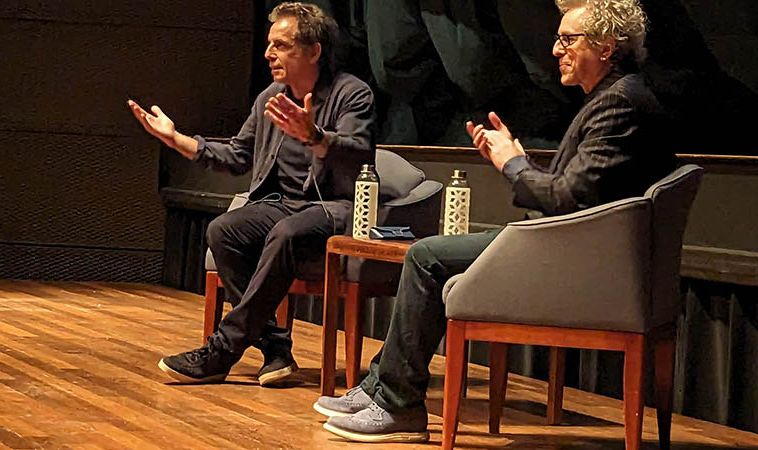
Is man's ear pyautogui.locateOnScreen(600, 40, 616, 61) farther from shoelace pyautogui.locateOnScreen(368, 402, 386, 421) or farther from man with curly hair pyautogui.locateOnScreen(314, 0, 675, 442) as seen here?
shoelace pyautogui.locateOnScreen(368, 402, 386, 421)

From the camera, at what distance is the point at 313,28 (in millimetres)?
4477

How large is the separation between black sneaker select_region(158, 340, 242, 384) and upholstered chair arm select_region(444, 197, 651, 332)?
1.23 metres

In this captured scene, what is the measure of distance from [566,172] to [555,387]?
0.92 m

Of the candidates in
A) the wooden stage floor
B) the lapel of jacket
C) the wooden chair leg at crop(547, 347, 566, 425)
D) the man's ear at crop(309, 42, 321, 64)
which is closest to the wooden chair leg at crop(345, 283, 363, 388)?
the wooden stage floor

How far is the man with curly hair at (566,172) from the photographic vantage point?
10.6ft

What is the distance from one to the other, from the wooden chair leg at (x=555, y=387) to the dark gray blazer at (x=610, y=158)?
31.0 inches

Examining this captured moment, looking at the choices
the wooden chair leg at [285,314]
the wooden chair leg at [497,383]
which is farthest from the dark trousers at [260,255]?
the wooden chair leg at [497,383]

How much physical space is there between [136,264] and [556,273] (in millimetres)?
4845

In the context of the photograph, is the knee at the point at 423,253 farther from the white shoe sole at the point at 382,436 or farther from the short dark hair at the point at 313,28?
the short dark hair at the point at 313,28

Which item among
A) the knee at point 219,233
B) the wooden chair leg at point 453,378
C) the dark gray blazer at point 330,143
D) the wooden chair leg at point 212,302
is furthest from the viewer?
the wooden chair leg at point 212,302

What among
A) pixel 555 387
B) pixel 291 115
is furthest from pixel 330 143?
pixel 555 387

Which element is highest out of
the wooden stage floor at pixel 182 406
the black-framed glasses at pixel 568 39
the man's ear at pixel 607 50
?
the black-framed glasses at pixel 568 39

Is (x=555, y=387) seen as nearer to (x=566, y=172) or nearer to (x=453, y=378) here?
(x=453, y=378)

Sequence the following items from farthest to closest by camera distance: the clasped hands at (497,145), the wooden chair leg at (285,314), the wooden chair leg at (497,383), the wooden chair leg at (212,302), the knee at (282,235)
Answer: the wooden chair leg at (285,314)
the wooden chair leg at (212,302)
the knee at (282,235)
the wooden chair leg at (497,383)
the clasped hands at (497,145)
